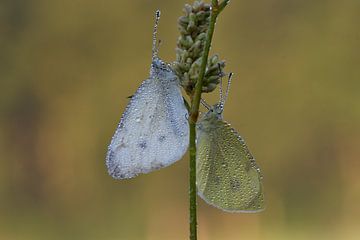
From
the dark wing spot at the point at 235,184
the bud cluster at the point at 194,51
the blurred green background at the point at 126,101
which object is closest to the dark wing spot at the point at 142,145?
the dark wing spot at the point at 235,184

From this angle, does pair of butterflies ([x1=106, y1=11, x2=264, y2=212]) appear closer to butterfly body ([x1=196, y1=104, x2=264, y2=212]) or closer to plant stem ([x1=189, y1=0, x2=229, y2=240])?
butterfly body ([x1=196, y1=104, x2=264, y2=212])

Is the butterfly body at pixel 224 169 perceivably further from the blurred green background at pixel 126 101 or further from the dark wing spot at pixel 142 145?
the blurred green background at pixel 126 101

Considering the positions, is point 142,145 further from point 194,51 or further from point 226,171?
point 194,51

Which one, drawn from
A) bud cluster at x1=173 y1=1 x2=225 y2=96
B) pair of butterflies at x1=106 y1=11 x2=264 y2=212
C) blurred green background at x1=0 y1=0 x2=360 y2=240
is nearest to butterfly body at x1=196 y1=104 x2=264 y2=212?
pair of butterflies at x1=106 y1=11 x2=264 y2=212
